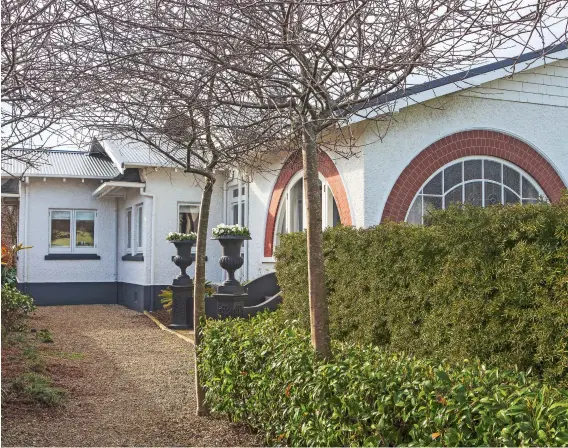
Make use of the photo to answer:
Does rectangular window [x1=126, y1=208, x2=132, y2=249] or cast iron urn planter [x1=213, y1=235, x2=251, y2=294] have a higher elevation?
rectangular window [x1=126, y1=208, x2=132, y2=249]

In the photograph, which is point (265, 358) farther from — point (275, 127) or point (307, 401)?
point (275, 127)

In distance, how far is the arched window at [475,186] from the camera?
1203 centimetres

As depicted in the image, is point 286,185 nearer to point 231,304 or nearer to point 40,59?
point 231,304

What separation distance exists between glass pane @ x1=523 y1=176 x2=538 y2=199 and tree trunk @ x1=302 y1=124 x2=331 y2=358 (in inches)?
322

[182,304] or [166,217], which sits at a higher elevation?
[166,217]

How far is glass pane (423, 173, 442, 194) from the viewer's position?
39.5 feet

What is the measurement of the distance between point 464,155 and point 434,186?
2.51 feet

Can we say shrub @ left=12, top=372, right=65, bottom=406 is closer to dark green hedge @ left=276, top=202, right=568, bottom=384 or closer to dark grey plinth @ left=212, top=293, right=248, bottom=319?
dark green hedge @ left=276, top=202, right=568, bottom=384

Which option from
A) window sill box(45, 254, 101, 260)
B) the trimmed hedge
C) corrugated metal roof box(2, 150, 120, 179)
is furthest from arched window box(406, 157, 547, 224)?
window sill box(45, 254, 101, 260)

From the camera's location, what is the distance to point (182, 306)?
14.8m

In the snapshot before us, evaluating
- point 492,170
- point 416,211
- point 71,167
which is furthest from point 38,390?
point 71,167

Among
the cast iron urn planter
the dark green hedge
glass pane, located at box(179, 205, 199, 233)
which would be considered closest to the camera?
the dark green hedge

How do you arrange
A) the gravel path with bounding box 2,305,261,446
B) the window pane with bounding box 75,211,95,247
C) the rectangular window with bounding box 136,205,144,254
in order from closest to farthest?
1. the gravel path with bounding box 2,305,261,446
2. the rectangular window with bounding box 136,205,144,254
3. the window pane with bounding box 75,211,95,247

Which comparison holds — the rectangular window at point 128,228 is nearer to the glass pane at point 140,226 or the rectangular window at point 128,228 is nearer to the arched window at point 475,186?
the glass pane at point 140,226
